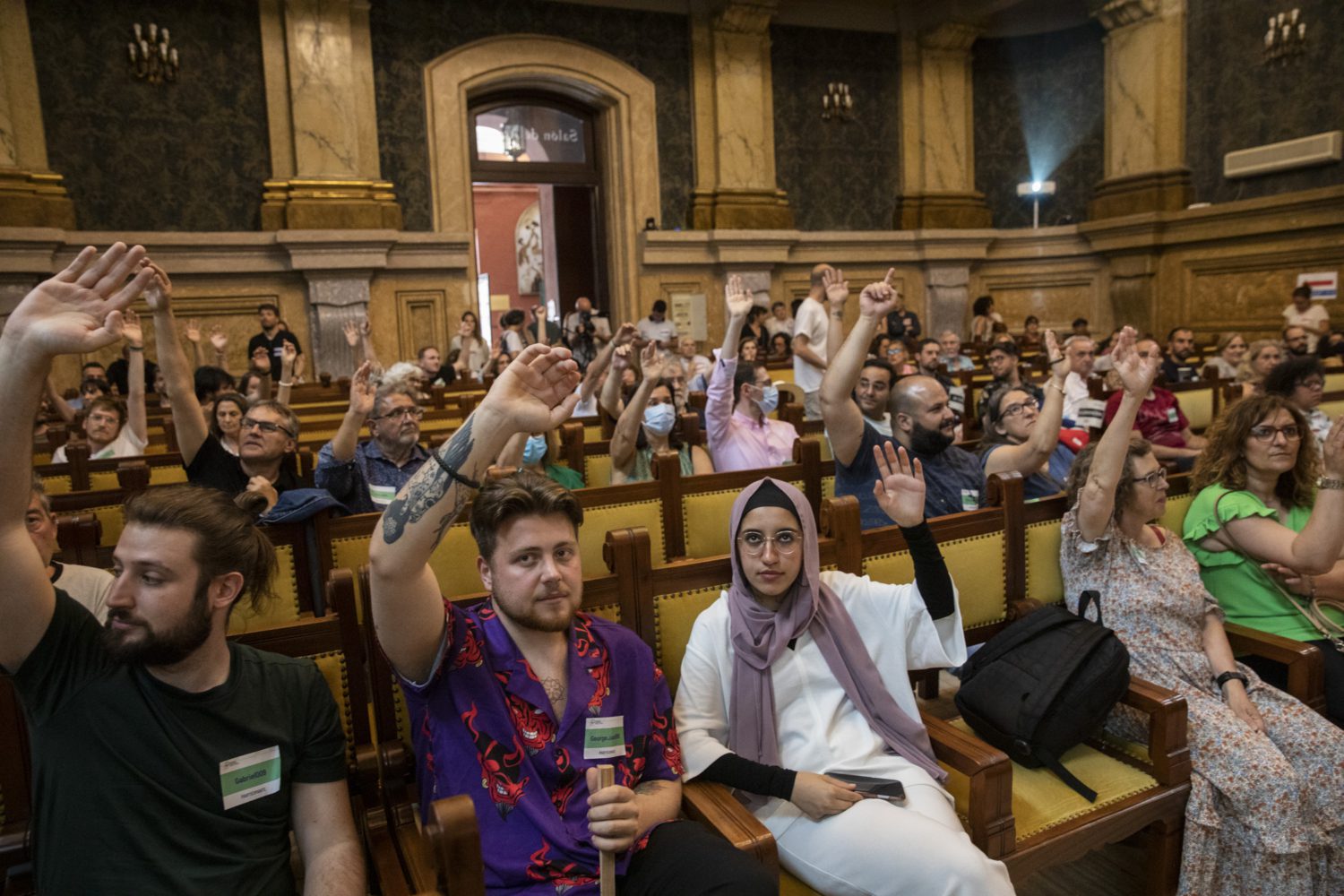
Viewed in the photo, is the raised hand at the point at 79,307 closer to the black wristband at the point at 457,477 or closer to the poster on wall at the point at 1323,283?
the black wristband at the point at 457,477

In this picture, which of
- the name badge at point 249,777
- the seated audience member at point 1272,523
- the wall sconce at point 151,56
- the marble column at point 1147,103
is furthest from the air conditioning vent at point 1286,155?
the name badge at point 249,777

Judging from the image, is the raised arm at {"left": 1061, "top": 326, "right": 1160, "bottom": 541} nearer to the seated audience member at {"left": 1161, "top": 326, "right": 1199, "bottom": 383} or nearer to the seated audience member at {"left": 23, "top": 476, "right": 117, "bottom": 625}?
the seated audience member at {"left": 23, "top": 476, "right": 117, "bottom": 625}

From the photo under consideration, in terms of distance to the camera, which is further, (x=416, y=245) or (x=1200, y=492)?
(x=416, y=245)

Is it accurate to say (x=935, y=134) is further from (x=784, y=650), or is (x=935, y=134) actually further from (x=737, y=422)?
(x=784, y=650)

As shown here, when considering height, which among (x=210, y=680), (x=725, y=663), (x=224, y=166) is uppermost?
(x=224, y=166)

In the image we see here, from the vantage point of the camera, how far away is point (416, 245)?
9008mm

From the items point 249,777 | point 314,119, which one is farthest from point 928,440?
point 314,119

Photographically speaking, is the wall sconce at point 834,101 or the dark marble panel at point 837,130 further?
the wall sconce at point 834,101

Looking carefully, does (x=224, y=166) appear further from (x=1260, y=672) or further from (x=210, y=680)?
(x=1260, y=672)

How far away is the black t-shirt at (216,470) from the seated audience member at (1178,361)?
5871 mm

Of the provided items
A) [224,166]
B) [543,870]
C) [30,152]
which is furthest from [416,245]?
[543,870]

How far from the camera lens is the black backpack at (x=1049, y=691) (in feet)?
6.22

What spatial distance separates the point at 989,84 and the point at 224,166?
916 cm

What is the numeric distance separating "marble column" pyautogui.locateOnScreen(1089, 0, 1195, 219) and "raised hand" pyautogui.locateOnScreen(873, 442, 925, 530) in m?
10.00
